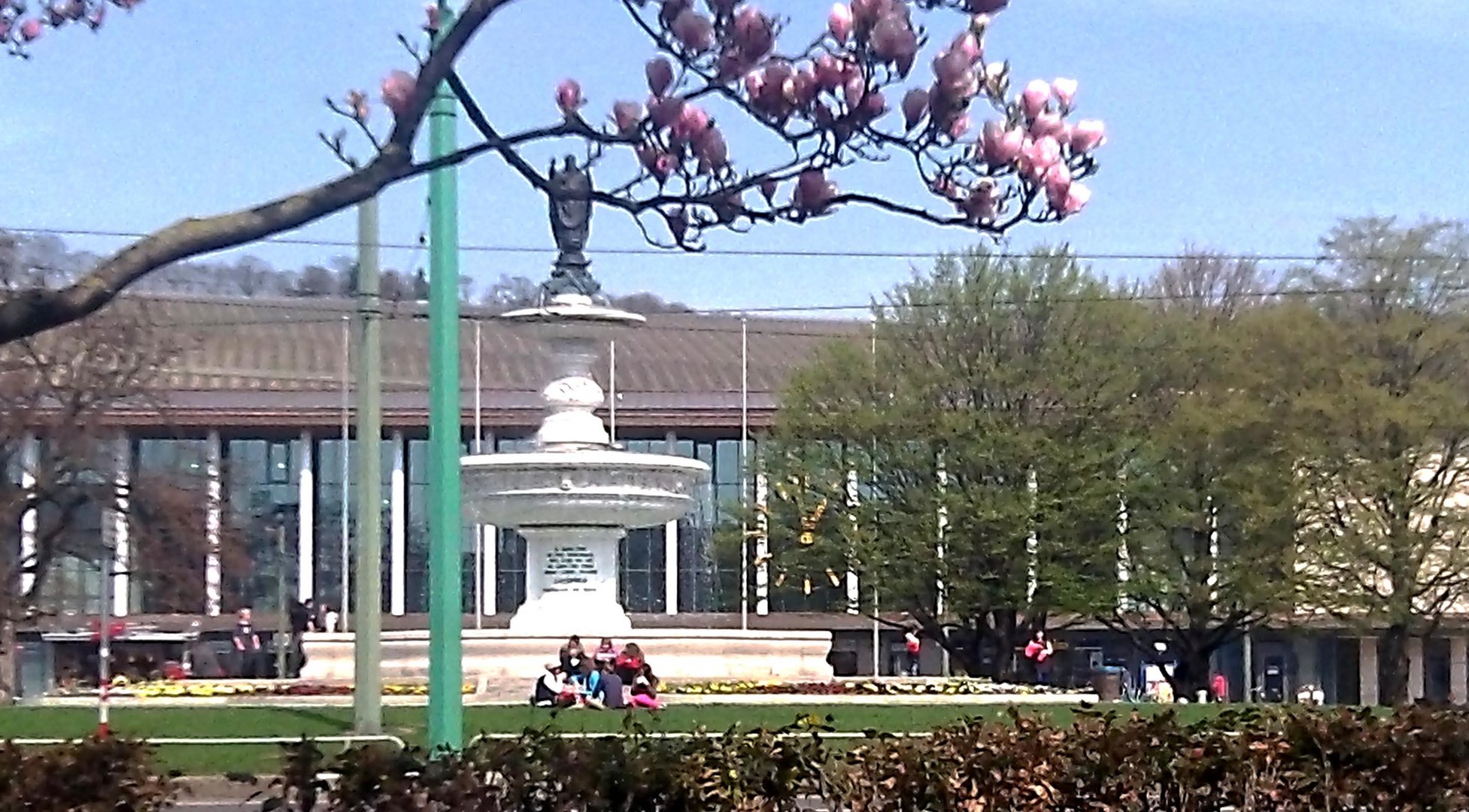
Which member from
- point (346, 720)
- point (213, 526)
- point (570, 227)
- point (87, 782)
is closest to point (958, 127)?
point (87, 782)

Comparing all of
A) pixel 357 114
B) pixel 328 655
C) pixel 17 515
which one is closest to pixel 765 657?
pixel 328 655

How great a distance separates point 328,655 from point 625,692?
10025 millimetres

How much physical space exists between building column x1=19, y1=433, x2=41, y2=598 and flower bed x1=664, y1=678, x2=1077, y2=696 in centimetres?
1682

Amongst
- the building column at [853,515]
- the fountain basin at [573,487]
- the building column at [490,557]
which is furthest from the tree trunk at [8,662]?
the building column at [853,515]

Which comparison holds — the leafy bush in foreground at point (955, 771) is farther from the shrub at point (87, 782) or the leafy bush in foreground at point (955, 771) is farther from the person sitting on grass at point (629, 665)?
the person sitting on grass at point (629, 665)

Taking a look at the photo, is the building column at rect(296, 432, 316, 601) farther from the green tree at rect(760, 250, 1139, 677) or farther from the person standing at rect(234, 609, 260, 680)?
the green tree at rect(760, 250, 1139, 677)

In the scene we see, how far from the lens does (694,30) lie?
6.69 metres

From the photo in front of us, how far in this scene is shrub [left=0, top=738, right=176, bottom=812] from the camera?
8438 millimetres

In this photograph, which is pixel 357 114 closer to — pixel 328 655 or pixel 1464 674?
pixel 328 655

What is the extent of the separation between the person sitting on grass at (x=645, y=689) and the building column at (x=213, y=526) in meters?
23.8

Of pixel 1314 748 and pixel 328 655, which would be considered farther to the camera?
pixel 328 655

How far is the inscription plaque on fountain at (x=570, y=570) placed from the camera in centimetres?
3281

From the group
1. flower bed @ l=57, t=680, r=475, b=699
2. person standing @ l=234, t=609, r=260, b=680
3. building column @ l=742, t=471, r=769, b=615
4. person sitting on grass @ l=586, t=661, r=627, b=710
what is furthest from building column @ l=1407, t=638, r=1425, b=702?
person sitting on grass @ l=586, t=661, r=627, b=710

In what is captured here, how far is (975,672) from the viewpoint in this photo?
56719mm
